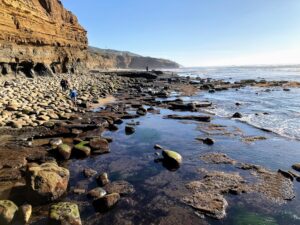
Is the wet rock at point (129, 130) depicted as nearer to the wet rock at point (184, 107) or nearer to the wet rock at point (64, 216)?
the wet rock at point (64, 216)

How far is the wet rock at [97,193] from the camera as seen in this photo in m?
8.37

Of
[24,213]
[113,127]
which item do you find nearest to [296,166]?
[24,213]

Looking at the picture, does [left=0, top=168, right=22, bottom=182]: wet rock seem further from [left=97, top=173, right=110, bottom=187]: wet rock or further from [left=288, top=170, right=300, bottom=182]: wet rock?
[left=288, top=170, right=300, bottom=182]: wet rock

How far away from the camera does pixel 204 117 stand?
789 inches

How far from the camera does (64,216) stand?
21.9 ft

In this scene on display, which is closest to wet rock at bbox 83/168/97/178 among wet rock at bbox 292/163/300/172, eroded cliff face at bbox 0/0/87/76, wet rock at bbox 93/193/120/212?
wet rock at bbox 93/193/120/212

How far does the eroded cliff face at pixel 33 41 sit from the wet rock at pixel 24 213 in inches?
958

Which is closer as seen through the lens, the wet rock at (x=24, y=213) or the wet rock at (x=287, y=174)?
the wet rock at (x=24, y=213)

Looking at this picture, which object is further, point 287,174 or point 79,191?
point 287,174

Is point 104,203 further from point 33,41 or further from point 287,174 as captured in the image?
point 33,41

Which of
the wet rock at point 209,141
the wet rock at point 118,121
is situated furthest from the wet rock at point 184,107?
the wet rock at point 209,141

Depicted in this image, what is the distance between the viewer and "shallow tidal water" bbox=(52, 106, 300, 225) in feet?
24.6

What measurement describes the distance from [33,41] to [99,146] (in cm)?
2709

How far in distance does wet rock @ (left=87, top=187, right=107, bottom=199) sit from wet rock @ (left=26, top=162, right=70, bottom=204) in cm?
82
